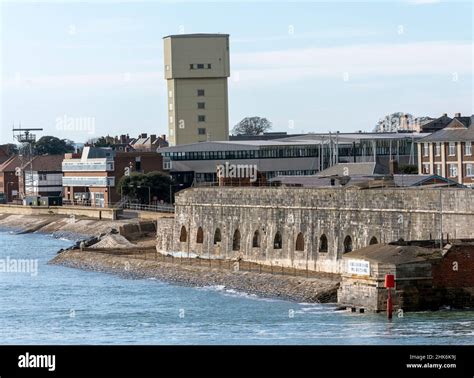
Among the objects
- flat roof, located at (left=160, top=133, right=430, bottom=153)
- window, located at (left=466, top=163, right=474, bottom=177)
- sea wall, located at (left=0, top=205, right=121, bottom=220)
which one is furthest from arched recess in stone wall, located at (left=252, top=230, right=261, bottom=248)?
flat roof, located at (left=160, top=133, right=430, bottom=153)

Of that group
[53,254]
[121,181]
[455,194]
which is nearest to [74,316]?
[455,194]

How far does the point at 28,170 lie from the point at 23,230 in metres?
27.0

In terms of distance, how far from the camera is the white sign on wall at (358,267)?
157 ft

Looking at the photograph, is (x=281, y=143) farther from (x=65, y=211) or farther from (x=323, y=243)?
(x=323, y=243)

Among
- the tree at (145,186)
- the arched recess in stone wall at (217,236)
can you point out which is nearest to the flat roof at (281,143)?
the tree at (145,186)

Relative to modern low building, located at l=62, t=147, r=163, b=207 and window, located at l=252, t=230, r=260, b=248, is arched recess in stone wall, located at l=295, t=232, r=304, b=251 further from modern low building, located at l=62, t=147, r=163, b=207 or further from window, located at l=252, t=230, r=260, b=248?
modern low building, located at l=62, t=147, r=163, b=207

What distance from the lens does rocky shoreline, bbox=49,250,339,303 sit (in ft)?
179

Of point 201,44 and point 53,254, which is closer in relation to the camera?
point 53,254

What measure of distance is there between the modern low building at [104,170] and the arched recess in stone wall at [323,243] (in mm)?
59036

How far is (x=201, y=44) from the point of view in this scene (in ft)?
477

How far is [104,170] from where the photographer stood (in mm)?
126188

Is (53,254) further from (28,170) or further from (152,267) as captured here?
(28,170)

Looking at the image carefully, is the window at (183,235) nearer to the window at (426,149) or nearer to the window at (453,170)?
the window at (453,170)
